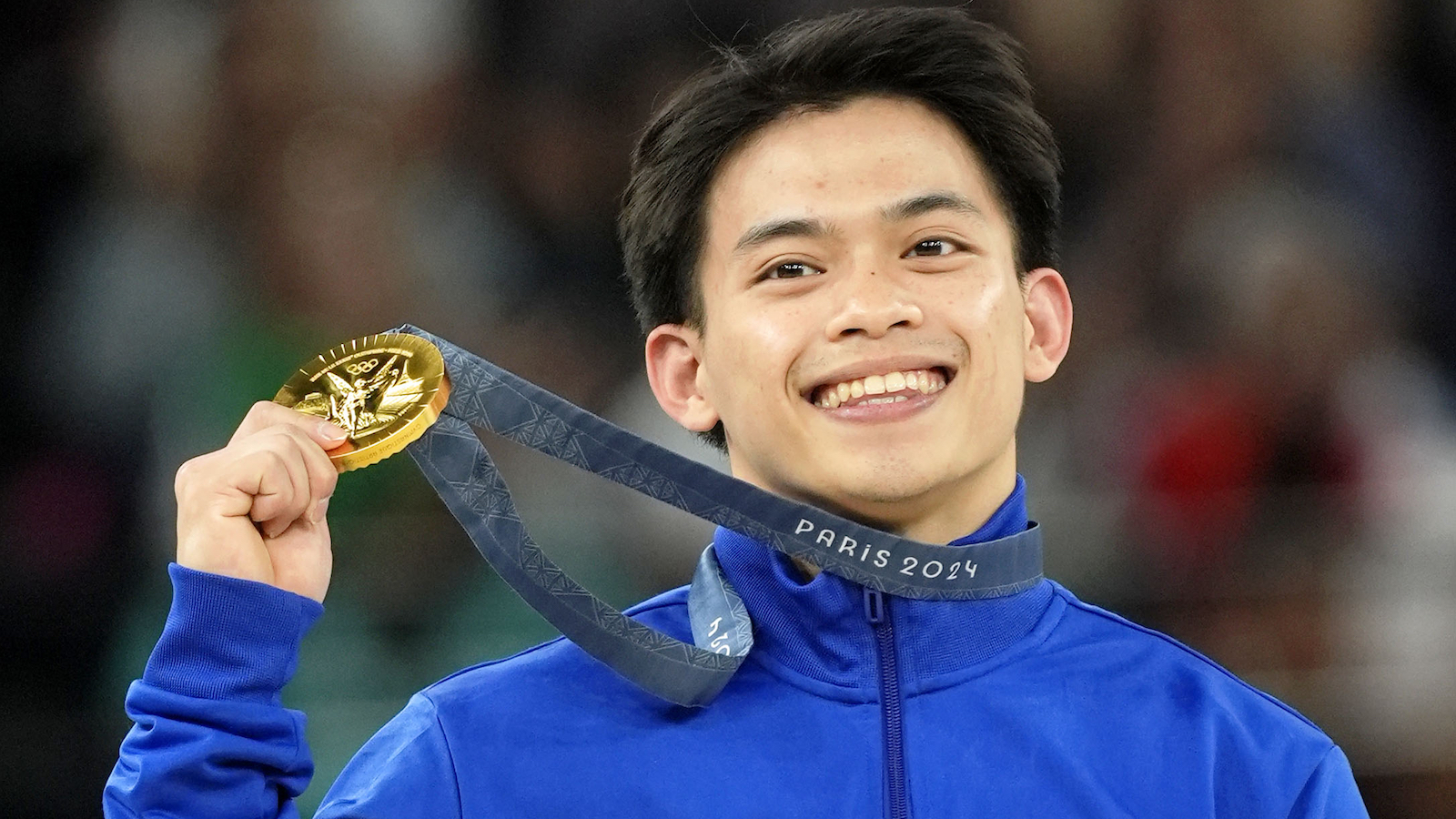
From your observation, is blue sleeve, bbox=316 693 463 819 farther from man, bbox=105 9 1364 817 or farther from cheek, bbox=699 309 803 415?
cheek, bbox=699 309 803 415

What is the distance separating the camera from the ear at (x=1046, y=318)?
2.67 meters

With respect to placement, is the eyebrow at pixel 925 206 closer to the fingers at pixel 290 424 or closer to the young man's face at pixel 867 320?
the young man's face at pixel 867 320

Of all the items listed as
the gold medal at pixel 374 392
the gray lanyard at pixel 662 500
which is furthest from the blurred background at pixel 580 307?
Answer: the gold medal at pixel 374 392

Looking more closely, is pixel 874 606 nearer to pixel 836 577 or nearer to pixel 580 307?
pixel 836 577

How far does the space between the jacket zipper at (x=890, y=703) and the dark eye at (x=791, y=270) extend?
42 cm

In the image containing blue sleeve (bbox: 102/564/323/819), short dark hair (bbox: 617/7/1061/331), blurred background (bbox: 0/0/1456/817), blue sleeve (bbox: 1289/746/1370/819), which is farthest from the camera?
blurred background (bbox: 0/0/1456/817)

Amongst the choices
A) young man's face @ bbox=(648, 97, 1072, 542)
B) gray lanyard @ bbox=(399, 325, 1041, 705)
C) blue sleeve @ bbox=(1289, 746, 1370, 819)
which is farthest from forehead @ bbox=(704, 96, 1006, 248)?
blue sleeve @ bbox=(1289, 746, 1370, 819)

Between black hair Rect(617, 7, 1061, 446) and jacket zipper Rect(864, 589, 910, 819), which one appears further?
black hair Rect(617, 7, 1061, 446)

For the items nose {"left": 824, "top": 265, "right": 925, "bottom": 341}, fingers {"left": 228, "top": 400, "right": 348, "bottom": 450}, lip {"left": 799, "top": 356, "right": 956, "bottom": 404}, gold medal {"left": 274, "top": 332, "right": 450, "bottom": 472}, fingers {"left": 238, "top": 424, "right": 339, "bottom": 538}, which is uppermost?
nose {"left": 824, "top": 265, "right": 925, "bottom": 341}

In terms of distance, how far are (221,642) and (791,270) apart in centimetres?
90

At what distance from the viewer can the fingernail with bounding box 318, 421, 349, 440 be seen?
2051 mm

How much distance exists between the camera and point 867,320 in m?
2.32

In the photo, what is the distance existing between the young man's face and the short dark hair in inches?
1.5

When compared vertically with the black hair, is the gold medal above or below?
below
